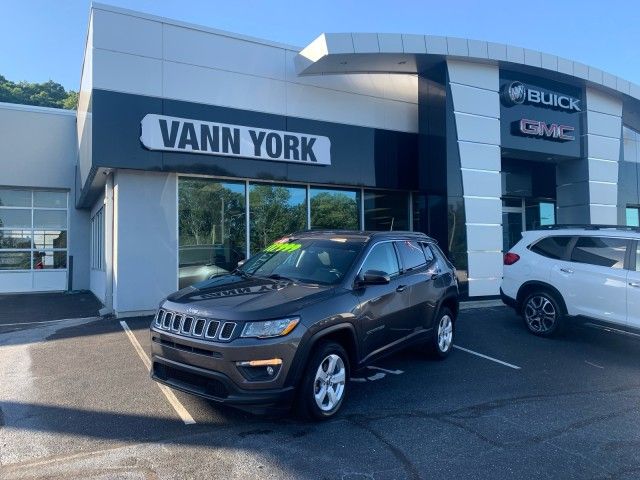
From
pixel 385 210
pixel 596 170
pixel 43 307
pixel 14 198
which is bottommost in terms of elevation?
pixel 43 307

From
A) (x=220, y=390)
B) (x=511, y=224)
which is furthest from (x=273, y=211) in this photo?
(x=511, y=224)

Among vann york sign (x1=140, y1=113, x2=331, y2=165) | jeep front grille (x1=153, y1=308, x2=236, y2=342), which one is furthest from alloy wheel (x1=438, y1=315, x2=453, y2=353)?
vann york sign (x1=140, y1=113, x2=331, y2=165)

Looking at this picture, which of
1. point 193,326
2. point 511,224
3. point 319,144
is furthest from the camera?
point 511,224

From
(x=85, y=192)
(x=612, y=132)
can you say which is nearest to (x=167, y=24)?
(x=85, y=192)

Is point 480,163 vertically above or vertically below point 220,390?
above

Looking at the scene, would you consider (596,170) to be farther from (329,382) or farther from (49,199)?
(49,199)

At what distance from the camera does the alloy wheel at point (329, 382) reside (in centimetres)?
432

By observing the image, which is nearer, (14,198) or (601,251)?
(601,251)

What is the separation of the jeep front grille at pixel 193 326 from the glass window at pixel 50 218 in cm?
1525

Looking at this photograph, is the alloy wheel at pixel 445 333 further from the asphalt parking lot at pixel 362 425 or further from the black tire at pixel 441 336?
the asphalt parking lot at pixel 362 425

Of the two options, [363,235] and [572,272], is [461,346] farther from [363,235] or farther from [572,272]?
[363,235]

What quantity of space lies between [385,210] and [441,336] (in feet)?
23.1

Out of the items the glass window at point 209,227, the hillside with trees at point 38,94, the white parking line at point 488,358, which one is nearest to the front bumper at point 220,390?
the white parking line at point 488,358

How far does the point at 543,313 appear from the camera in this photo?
8047 mm
